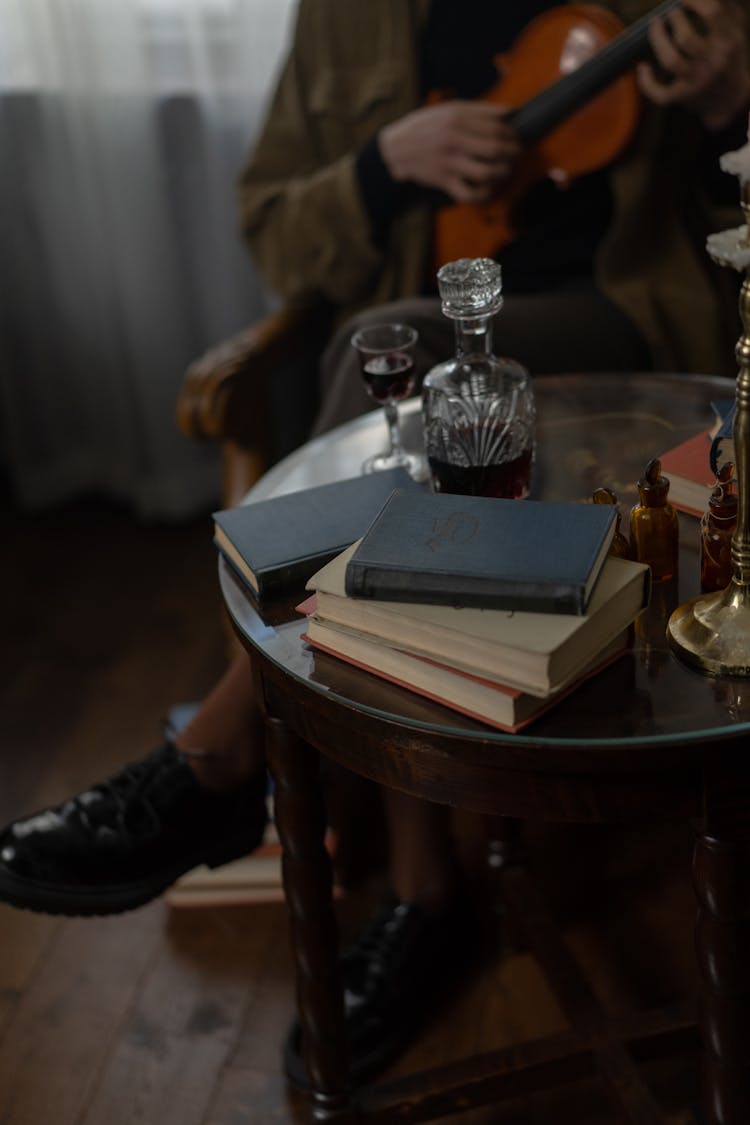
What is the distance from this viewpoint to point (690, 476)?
103 centimetres

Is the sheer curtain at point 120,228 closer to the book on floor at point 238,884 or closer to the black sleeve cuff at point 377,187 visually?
the black sleeve cuff at point 377,187

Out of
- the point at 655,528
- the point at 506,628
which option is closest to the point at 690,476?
the point at 655,528

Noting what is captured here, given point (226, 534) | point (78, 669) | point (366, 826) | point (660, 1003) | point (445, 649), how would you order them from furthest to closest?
point (78, 669) < point (366, 826) < point (660, 1003) < point (226, 534) < point (445, 649)

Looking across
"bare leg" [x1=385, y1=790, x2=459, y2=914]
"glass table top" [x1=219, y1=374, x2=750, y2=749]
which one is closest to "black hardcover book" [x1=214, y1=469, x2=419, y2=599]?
"glass table top" [x1=219, y1=374, x2=750, y2=749]

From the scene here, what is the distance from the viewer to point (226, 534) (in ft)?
3.28

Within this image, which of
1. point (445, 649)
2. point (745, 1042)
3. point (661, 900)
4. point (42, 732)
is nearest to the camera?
point (445, 649)

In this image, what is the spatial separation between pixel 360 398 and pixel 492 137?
0.40 meters

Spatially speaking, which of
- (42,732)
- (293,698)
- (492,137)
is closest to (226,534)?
(293,698)

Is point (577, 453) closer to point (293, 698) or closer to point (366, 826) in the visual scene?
point (293, 698)

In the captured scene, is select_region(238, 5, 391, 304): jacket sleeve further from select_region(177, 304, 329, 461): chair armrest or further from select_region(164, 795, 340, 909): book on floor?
select_region(164, 795, 340, 909): book on floor

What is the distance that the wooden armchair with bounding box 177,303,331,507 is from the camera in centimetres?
156

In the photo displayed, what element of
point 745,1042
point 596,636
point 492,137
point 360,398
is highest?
point 492,137

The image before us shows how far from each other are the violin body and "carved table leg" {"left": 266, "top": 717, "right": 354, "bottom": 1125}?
0.92 metres

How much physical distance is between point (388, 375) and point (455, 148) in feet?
2.01
